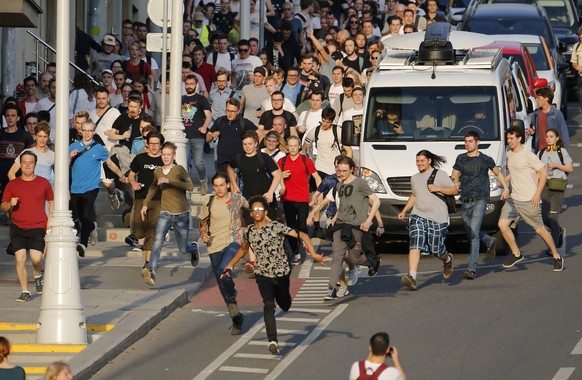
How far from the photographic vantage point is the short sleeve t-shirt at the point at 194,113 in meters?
25.6

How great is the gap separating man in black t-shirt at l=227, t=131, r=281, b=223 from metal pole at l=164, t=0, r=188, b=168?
1168 millimetres

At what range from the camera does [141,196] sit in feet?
69.2

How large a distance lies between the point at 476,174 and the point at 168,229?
3804mm

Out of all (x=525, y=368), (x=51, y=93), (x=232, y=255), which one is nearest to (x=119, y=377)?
(x=232, y=255)

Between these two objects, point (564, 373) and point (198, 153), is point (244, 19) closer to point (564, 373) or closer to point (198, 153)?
point (198, 153)

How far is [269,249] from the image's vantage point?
55.5ft

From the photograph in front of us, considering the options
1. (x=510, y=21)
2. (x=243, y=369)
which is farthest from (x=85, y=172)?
(x=510, y=21)

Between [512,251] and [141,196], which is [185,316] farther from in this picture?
[512,251]

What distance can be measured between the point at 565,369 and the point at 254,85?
1181 centimetres

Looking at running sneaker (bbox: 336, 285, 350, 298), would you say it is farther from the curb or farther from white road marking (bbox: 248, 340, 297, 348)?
white road marking (bbox: 248, 340, 297, 348)

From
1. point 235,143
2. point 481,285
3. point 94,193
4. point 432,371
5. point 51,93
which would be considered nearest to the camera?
point 432,371

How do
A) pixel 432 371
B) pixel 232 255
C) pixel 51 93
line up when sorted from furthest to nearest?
pixel 51 93, pixel 232 255, pixel 432 371

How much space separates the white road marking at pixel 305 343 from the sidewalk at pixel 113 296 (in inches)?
66.3

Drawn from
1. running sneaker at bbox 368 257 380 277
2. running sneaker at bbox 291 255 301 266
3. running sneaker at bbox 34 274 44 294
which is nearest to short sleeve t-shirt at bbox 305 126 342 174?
running sneaker at bbox 291 255 301 266
